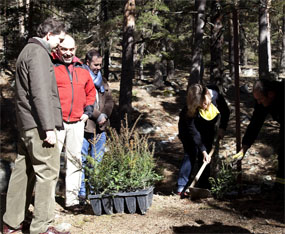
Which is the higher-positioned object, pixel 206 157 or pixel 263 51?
pixel 263 51

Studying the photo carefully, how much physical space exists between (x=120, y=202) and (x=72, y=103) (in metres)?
1.30

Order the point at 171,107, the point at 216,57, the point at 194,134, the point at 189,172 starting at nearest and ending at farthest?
1. the point at 194,134
2. the point at 189,172
3. the point at 216,57
4. the point at 171,107

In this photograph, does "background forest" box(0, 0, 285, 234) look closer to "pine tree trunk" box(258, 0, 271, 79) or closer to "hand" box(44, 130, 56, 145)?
"pine tree trunk" box(258, 0, 271, 79)

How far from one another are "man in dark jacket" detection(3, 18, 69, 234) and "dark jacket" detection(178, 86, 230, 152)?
91.7 inches

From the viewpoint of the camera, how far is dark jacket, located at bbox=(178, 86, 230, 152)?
5027 millimetres

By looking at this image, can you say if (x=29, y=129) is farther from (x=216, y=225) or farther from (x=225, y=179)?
(x=225, y=179)

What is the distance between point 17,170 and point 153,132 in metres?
10.2

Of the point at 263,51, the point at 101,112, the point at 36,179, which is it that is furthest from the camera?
the point at 263,51

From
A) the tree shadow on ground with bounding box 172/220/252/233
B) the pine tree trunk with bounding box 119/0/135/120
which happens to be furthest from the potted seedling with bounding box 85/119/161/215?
the pine tree trunk with bounding box 119/0/135/120

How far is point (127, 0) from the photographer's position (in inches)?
373

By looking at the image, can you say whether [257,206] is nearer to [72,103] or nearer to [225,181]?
[225,181]

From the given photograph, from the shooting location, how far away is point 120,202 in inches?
157

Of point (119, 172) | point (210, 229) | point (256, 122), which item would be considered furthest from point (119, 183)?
point (256, 122)

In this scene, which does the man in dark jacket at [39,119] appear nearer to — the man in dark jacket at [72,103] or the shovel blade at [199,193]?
the man in dark jacket at [72,103]
